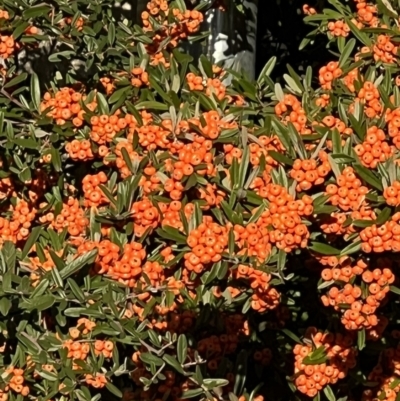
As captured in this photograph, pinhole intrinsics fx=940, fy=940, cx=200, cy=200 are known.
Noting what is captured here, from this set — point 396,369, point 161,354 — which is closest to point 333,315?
point 396,369

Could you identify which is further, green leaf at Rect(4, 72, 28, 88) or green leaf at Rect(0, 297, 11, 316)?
green leaf at Rect(4, 72, 28, 88)

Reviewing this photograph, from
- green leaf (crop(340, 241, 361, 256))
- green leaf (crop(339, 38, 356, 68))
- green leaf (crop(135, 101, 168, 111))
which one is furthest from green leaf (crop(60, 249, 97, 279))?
green leaf (crop(339, 38, 356, 68))

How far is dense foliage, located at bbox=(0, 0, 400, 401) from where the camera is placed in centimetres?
235

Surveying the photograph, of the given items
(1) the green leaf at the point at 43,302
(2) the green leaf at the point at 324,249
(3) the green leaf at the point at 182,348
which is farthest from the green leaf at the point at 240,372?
(1) the green leaf at the point at 43,302

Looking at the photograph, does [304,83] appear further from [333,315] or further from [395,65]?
[333,315]

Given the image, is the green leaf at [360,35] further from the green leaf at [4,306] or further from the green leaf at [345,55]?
the green leaf at [4,306]

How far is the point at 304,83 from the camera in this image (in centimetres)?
278

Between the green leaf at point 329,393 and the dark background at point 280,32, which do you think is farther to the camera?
the dark background at point 280,32

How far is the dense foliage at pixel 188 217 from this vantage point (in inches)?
92.4

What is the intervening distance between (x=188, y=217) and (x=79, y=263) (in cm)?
31

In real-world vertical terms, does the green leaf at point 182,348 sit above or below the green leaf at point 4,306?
below

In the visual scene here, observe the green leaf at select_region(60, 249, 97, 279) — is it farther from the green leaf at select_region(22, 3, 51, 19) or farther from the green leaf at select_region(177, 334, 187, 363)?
the green leaf at select_region(22, 3, 51, 19)

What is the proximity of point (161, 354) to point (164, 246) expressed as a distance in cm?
29

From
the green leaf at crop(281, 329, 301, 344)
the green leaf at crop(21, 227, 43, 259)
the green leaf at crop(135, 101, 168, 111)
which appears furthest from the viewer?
the green leaf at crop(281, 329, 301, 344)
